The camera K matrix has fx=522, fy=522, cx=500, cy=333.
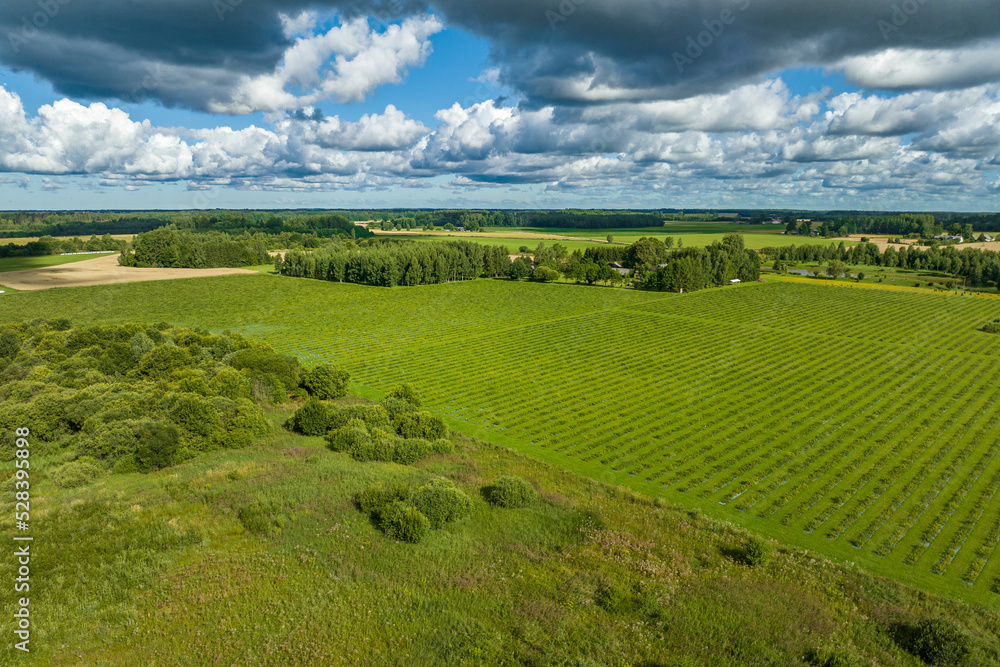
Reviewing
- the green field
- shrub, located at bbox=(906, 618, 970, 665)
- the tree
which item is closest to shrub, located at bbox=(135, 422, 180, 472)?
the green field

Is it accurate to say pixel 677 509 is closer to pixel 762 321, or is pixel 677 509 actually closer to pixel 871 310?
pixel 762 321

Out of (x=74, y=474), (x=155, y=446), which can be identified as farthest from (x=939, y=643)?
(x=74, y=474)

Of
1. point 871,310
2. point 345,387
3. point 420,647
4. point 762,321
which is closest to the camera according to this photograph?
point 420,647

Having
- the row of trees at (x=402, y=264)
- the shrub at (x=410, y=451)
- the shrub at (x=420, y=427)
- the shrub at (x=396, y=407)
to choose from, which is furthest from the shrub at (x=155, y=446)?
the row of trees at (x=402, y=264)

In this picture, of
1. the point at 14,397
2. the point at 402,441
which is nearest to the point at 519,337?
the point at 402,441

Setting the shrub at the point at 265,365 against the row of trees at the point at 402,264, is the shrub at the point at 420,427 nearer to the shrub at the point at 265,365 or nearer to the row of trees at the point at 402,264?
the shrub at the point at 265,365

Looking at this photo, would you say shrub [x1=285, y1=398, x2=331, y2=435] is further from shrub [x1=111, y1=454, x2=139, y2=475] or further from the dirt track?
the dirt track

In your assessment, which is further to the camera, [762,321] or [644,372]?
[762,321]
